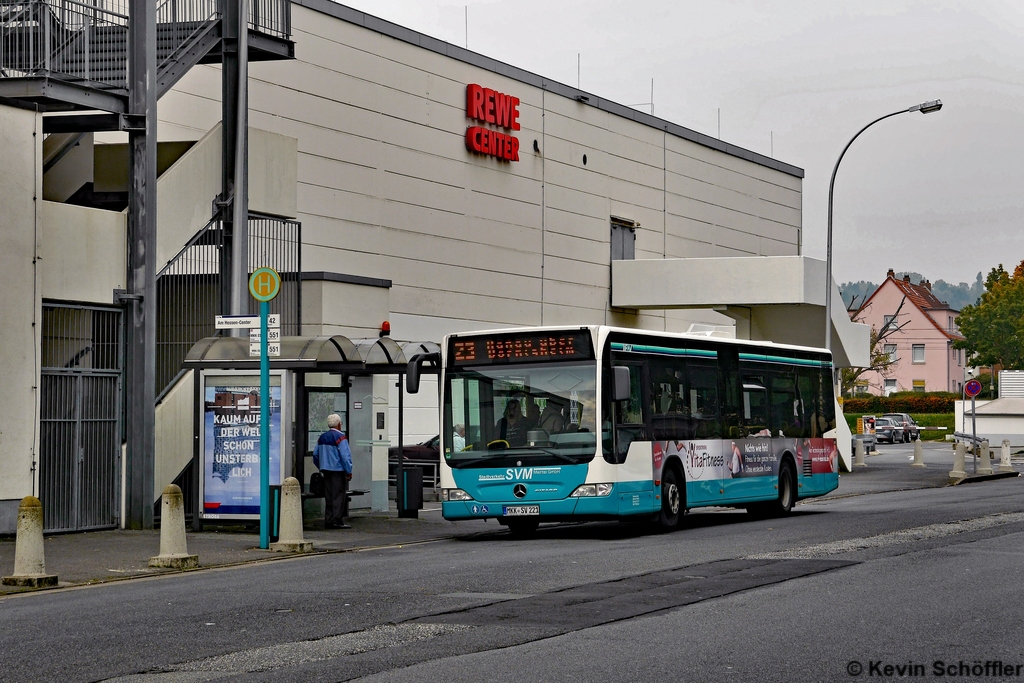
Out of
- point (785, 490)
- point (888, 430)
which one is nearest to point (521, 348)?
point (785, 490)

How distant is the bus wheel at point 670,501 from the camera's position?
63.8 feet

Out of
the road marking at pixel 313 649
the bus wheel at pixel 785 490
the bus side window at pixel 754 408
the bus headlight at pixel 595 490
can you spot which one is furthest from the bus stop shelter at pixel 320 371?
the road marking at pixel 313 649

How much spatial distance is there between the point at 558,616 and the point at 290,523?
704 centimetres

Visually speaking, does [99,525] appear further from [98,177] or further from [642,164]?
[642,164]

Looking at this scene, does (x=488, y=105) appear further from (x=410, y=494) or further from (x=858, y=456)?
(x=858, y=456)

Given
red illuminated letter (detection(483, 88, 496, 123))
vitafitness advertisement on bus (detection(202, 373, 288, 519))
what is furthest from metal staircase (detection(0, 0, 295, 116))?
red illuminated letter (detection(483, 88, 496, 123))

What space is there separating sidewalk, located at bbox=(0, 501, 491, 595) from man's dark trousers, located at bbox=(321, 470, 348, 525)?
0.22 m

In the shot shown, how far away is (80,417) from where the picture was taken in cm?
1952

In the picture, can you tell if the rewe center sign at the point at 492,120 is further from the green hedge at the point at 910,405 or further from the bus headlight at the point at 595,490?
the green hedge at the point at 910,405

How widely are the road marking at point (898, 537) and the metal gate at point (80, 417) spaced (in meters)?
9.64

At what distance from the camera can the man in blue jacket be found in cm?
1992

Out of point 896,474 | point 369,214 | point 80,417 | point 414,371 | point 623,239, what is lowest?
point 896,474

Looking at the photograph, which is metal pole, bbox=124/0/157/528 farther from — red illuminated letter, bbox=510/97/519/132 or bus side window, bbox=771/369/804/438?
red illuminated letter, bbox=510/97/519/132

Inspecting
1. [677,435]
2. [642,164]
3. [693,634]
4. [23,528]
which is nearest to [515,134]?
[642,164]
